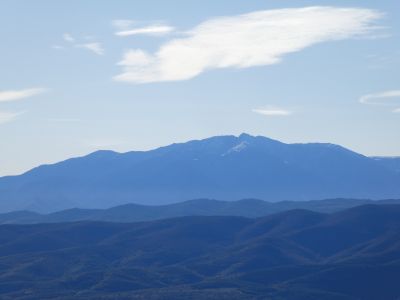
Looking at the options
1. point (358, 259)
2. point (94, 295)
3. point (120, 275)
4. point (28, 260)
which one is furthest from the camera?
point (28, 260)

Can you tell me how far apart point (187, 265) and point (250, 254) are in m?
16.3

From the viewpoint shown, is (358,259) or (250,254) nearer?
(358,259)

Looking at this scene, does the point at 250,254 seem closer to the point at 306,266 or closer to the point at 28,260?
the point at 306,266

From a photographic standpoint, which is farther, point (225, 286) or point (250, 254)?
point (250, 254)

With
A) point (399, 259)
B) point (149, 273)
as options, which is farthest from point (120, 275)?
point (399, 259)

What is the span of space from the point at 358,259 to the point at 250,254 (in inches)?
1070

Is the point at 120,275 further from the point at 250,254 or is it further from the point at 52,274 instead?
the point at 250,254

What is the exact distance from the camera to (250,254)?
194 metres

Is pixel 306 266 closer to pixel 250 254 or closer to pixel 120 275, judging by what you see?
pixel 250 254

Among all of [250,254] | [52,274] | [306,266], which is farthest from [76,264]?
[306,266]

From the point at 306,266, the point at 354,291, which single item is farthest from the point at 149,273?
the point at 354,291

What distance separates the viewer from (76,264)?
188250 mm

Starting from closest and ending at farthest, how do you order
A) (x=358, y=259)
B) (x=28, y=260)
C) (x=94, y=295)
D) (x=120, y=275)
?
1. (x=94, y=295)
2. (x=120, y=275)
3. (x=358, y=259)
4. (x=28, y=260)

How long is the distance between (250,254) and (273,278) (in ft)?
88.0
